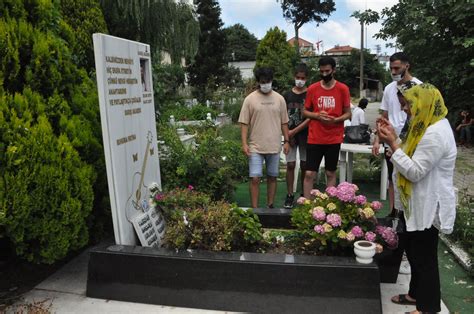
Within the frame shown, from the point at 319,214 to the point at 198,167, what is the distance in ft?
7.17

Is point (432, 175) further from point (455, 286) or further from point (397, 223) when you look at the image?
point (455, 286)

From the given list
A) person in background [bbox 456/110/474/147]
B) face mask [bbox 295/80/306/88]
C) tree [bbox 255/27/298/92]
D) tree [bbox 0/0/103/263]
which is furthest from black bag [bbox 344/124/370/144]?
tree [bbox 255/27/298/92]

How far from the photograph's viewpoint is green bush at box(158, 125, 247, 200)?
15.5 feet

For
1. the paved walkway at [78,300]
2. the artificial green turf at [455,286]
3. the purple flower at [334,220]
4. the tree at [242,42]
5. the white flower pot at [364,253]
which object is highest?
the tree at [242,42]

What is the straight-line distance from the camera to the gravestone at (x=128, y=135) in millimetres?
2924

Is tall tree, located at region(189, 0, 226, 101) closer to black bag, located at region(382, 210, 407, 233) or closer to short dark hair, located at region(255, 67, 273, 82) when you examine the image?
short dark hair, located at region(255, 67, 273, 82)

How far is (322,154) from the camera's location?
457cm

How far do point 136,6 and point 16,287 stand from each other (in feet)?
22.5

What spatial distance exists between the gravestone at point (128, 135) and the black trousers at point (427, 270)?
6.46 ft

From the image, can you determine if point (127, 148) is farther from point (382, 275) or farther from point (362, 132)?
point (362, 132)

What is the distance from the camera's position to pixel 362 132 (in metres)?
6.18

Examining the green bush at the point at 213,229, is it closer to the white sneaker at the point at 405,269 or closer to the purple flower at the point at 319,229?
the purple flower at the point at 319,229

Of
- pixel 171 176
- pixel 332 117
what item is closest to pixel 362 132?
pixel 332 117

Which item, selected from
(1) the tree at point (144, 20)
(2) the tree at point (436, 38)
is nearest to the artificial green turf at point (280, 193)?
(1) the tree at point (144, 20)
